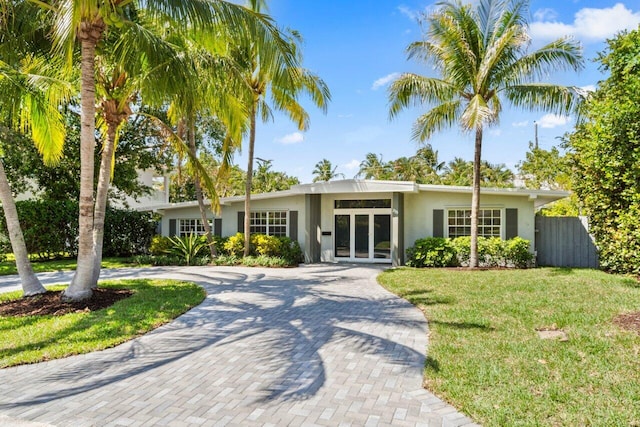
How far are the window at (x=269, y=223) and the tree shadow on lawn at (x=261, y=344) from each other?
7617 mm

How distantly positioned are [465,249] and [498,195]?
7.80 feet

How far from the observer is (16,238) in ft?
24.6

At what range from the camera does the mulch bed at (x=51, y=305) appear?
22.4 feet

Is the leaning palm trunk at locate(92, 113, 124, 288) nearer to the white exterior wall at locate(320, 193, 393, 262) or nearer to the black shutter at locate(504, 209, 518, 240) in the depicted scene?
the white exterior wall at locate(320, 193, 393, 262)

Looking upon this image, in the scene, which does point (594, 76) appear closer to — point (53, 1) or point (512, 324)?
point (512, 324)

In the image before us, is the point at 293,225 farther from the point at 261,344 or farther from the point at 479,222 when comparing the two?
the point at 261,344

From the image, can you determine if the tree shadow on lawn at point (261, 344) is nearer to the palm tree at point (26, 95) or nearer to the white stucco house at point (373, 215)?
the palm tree at point (26, 95)

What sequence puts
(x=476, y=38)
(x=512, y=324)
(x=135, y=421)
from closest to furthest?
(x=135, y=421)
(x=512, y=324)
(x=476, y=38)

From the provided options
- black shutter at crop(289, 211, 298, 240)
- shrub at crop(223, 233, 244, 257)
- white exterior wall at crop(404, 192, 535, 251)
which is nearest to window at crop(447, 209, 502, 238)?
white exterior wall at crop(404, 192, 535, 251)

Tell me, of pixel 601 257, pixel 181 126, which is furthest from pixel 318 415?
pixel 181 126

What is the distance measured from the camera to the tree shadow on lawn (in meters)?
4.06

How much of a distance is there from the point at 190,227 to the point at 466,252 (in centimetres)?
1175

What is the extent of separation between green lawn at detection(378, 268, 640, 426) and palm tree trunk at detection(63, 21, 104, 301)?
250 inches

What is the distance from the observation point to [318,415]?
3426 millimetres
